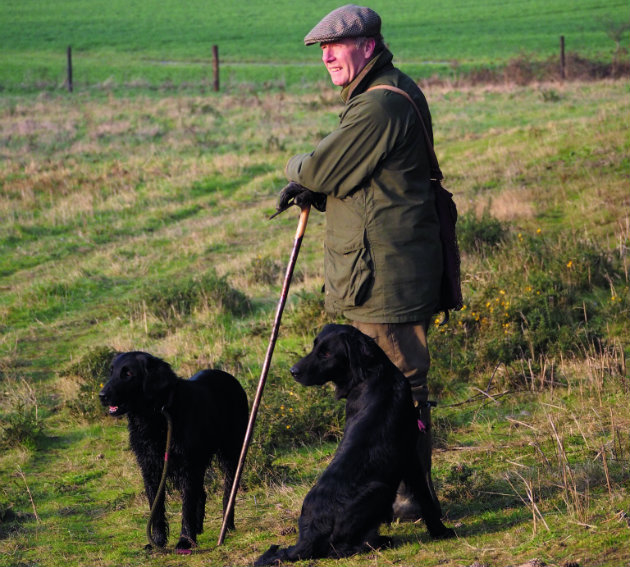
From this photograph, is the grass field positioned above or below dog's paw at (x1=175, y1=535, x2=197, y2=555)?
above

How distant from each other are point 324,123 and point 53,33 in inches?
1390

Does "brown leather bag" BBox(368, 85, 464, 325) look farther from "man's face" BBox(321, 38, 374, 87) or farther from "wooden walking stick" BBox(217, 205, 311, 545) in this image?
"wooden walking stick" BBox(217, 205, 311, 545)

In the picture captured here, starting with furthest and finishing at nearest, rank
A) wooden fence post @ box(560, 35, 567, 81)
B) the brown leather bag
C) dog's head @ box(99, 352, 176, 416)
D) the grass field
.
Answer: the grass field → wooden fence post @ box(560, 35, 567, 81) → dog's head @ box(99, 352, 176, 416) → the brown leather bag

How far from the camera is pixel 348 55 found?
4121 mm

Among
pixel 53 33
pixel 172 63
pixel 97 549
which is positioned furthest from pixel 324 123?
pixel 53 33

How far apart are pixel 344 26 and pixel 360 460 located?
6.46 ft

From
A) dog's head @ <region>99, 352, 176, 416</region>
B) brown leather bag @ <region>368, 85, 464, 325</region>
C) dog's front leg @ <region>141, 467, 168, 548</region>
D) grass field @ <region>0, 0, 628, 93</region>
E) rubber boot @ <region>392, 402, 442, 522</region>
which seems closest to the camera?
brown leather bag @ <region>368, 85, 464, 325</region>

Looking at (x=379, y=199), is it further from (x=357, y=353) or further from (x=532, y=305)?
(x=532, y=305)

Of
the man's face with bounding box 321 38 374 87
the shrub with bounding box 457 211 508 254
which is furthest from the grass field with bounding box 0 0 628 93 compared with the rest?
the man's face with bounding box 321 38 374 87

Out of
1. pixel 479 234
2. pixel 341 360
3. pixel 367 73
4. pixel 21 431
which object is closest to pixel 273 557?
pixel 341 360

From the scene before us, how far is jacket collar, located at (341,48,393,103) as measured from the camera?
412 cm

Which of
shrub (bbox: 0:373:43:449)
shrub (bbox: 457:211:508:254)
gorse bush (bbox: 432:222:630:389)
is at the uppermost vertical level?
shrub (bbox: 457:211:508:254)

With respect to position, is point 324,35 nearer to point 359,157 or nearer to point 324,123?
point 359,157

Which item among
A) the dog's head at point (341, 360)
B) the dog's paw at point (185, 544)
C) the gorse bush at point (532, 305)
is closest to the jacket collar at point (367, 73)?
the dog's head at point (341, 360)
